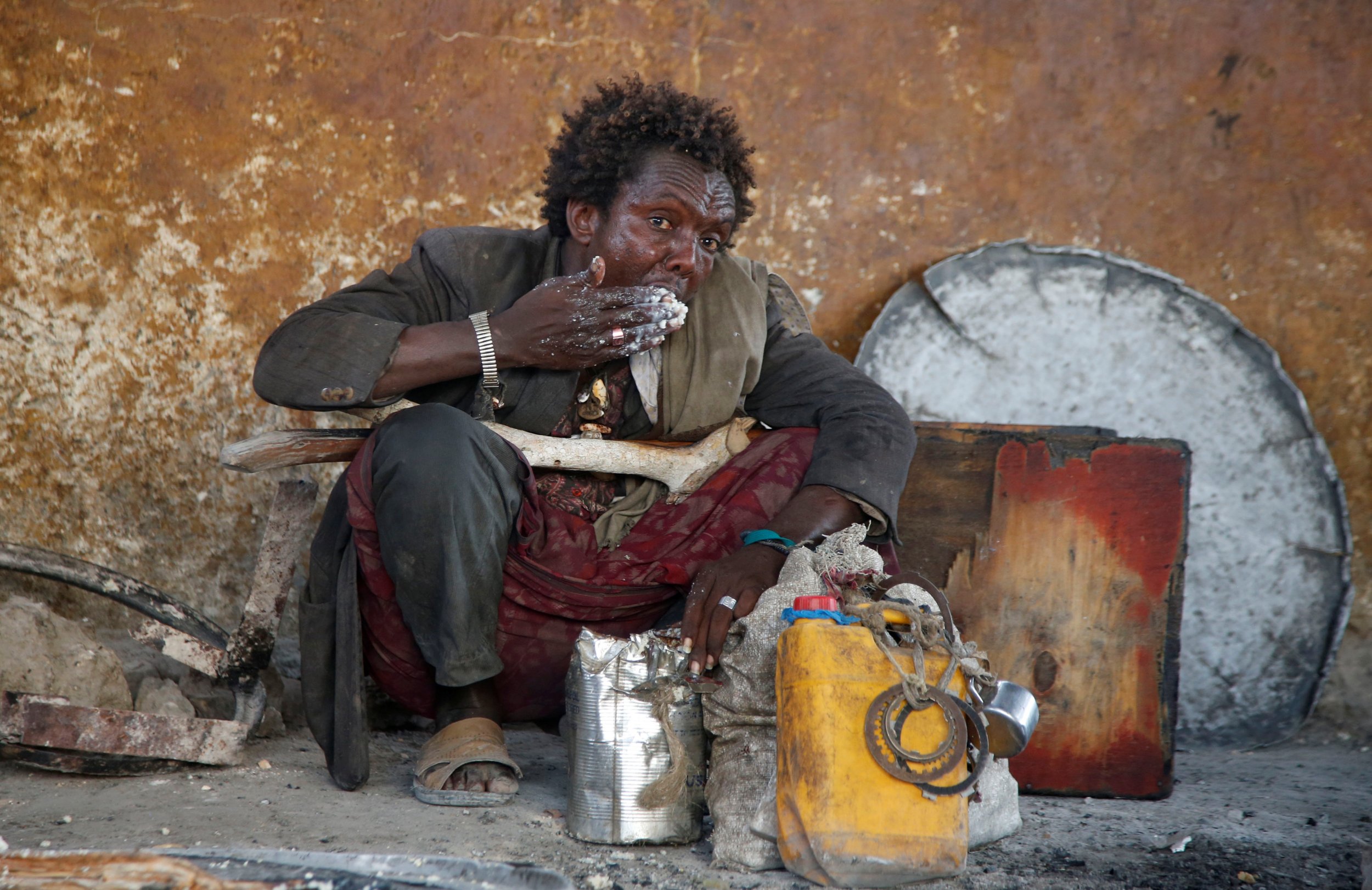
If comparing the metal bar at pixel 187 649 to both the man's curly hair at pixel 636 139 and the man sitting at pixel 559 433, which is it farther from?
the man's curly hair at pixel 636 139

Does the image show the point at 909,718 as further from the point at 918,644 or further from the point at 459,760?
the point at 459,760

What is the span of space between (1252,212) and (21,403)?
134 inches

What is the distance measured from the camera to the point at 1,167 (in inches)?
110

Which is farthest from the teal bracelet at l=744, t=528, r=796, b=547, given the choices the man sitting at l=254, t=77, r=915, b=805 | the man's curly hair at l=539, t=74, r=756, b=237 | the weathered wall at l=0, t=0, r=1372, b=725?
Answer: the weathered wall at l=0, t=0, r=1372, b=725

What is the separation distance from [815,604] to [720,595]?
25 cm

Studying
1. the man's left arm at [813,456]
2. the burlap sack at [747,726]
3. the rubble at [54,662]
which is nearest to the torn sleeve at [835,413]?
the man's left arm at [813,456]

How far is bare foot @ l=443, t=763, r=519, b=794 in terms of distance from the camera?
1.84 metres

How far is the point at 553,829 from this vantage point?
5.63ft

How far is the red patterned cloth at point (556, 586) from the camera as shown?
2.01 meters

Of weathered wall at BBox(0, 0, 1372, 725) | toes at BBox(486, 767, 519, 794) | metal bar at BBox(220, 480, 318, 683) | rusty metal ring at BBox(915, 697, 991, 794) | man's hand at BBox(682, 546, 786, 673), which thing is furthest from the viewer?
weathered wall at BBox(0, 0, 1372, 725)

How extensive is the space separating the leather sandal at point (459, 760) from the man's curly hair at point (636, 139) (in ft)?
3.59

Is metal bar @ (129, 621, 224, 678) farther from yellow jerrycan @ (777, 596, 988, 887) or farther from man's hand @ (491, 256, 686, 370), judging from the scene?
yellow jerrycan @ (777, 596, 988, 887)

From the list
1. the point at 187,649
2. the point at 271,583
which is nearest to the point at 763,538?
the point at 271,583

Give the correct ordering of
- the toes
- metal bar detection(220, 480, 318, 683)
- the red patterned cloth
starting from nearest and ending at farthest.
Answer: 1. the toes
2. the red patterned cloth
3. metal bar detection(220, 480, 318, 683)
